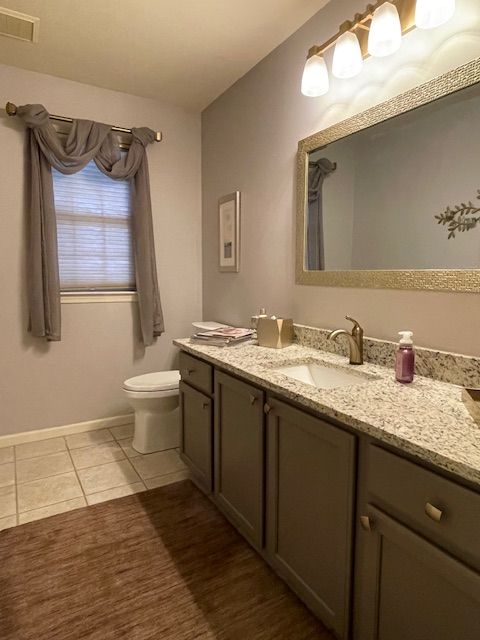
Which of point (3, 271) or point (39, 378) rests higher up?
point (3, 271)

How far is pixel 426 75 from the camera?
1.42m

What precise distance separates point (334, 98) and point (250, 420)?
5.05 feet

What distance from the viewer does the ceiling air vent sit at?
197 centimetres

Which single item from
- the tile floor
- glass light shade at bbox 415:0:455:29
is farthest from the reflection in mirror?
the tile floor

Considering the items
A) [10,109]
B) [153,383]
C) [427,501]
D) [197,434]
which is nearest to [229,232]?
[153,383]

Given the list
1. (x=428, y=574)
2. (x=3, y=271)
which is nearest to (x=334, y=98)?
(x=428, y=574)

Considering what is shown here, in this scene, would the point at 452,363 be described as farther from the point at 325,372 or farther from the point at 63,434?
the point at 63,434

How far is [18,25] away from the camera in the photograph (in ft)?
6.70

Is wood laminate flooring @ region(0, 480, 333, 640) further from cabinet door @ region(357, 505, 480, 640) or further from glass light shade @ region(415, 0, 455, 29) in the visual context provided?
glass light shade @ region(415, 0, 455, 29)

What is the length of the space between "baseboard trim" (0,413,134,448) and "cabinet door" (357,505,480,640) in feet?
7.74

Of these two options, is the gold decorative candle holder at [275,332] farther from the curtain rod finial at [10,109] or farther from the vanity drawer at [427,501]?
the curtain rod finial at [10,109]

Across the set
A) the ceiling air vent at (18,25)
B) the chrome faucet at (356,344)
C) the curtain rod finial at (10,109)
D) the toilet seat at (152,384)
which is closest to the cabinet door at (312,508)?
the chrome faucet at (356,344)

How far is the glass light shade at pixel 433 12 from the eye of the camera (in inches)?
49.4

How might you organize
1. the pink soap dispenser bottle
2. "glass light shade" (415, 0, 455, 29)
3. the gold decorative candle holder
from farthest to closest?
the gold decorative candle holder
the pink soap dispenser bottle
"glass light shade" (415, 0, 455, 29)
